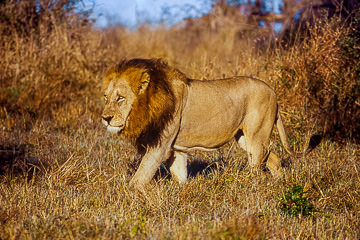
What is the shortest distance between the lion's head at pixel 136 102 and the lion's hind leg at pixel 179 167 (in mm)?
674

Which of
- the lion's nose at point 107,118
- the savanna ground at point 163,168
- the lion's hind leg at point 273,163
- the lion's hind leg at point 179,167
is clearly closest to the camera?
the savanna ground at point 163,168

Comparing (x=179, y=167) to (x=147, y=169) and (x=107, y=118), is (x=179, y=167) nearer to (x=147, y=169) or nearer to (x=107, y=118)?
(x=147, y=169)

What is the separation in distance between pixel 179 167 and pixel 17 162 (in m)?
1.73

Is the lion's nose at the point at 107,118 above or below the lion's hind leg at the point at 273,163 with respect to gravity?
above

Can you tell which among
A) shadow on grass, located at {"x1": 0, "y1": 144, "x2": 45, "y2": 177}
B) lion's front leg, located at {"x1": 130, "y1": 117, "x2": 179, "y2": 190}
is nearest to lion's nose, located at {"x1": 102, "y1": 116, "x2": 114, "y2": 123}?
lion's front leg, located at {"x1": 130, "y1": 117, "x2": 179, "y2": 190}

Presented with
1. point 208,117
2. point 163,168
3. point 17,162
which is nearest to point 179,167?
point 208,117

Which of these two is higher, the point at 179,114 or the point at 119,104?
the point at 119,104

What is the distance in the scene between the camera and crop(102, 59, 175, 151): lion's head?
136 inches

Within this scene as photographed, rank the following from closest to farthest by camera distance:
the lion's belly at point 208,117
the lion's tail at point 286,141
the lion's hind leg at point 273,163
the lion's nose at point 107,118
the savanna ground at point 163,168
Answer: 1. the savanna ground at point 163,168
2. the lion's nose at point 107,118
3. the lion's belly at point 208,117
4. the lion's hind leg at point 273,163
5. the lion's tail at point 286,141

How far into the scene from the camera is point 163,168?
4992mm

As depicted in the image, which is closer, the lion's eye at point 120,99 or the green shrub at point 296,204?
the green shrub at point 296,204

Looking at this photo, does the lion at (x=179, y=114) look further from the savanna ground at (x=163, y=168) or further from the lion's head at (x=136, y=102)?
the savanna ground at (x=163, y=168)

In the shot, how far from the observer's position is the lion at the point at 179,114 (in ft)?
11.4

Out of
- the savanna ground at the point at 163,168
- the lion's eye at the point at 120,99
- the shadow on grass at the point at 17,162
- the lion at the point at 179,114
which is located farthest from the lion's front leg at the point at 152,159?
the shadow on grass at the point at 17,162
